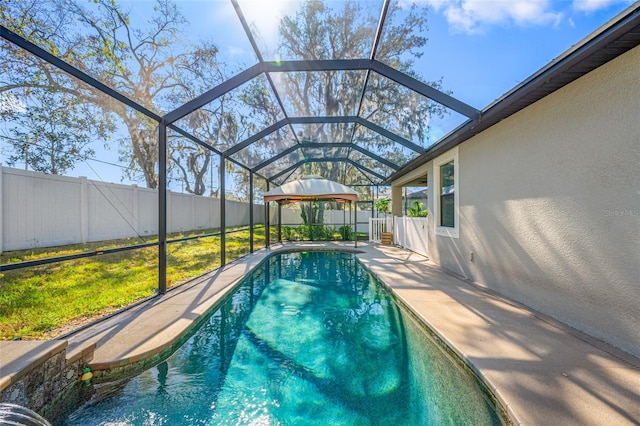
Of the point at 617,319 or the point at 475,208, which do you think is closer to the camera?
the point at 617,319

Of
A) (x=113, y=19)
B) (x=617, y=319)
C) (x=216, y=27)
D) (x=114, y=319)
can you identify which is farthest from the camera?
(x=113, y=19)

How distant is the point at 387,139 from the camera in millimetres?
7984

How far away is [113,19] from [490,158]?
7035 mm

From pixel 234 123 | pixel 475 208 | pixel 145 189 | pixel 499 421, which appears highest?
pixel 234 123

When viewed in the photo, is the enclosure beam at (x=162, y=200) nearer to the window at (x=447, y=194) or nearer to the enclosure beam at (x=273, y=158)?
the enclosure beam at (x=273, y=158)

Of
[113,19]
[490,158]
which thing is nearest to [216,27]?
[113,19]

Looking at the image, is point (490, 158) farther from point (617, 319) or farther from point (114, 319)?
point (114, 319)

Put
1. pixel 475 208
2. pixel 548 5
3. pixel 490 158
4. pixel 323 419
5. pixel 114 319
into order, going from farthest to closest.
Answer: pixel 475 208, pixel 490 158, pixel 114 319, pixel 548 5, pixel 323 419

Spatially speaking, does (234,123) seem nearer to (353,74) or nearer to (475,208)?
(353,74)

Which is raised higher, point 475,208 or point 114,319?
point 475,208

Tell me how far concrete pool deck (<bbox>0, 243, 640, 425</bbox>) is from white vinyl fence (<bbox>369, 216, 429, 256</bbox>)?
398cm

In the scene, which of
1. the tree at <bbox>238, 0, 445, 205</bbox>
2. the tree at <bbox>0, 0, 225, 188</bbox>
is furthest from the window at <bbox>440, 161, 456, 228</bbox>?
the tree at <bbox>0, 0, 225, 188</bbox>

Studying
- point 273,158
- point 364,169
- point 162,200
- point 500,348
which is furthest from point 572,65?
point 364,169

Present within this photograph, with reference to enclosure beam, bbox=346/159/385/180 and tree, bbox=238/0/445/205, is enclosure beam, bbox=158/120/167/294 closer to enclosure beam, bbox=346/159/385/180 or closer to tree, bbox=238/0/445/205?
tree, bbox=238/0/445/205
